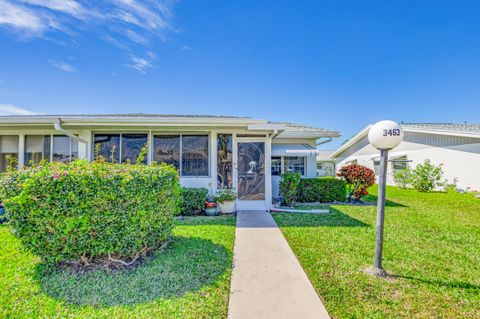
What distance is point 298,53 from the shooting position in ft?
44.9

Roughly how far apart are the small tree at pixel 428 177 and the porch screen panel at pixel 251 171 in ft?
49.1

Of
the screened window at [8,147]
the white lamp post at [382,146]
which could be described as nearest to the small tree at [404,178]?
the white lamp post at [382,146]

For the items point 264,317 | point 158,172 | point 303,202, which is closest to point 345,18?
point 303,202

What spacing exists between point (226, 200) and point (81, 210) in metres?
5.33

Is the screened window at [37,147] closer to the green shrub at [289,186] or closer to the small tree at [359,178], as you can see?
the green shrub at [289,186]

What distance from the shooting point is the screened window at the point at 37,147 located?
31.2 feet

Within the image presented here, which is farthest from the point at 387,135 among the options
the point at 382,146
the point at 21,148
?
the point at 21,148

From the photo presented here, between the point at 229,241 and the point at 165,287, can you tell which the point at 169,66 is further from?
the point at 165,287

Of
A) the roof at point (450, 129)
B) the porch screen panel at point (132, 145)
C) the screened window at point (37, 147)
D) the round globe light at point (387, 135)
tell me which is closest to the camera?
the round globe light at point (387, 135)

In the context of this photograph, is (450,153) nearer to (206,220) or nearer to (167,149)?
(206,220)

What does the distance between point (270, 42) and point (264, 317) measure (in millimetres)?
13205

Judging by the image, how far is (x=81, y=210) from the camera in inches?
154

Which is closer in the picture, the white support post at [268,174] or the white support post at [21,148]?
the white support post at [268,174]

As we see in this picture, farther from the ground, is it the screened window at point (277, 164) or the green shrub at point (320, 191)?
the screened window at point (277, 164)
